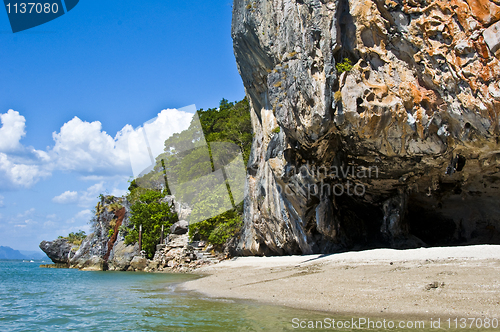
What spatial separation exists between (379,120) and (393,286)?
667 cm

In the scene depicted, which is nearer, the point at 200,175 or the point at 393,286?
the point at 393,286

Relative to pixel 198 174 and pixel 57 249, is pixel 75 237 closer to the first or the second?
pixel 57 249

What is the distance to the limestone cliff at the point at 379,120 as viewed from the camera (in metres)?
10.5

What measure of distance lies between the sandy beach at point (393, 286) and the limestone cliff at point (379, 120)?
423cm

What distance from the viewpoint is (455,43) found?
10.4 meters

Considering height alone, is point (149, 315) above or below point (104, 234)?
below

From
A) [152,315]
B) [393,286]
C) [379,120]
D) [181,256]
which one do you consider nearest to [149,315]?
[152,315]

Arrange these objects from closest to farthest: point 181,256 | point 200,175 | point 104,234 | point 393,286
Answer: point 393,286 < point 181,256 < point 200,175 < point 104,234

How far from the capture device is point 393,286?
7.47 m

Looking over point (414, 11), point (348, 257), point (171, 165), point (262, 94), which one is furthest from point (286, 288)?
point (171, 165)

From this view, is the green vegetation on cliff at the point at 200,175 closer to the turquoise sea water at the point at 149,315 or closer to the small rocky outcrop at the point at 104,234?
the small rocky outcrop at the point at 104,234

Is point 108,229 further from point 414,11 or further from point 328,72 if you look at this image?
point 414,11

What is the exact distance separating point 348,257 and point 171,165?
3172 centimetres

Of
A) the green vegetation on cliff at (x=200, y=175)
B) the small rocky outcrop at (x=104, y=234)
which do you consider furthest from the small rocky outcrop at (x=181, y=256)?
the small rocky outcrop at (x=104, y=234)
